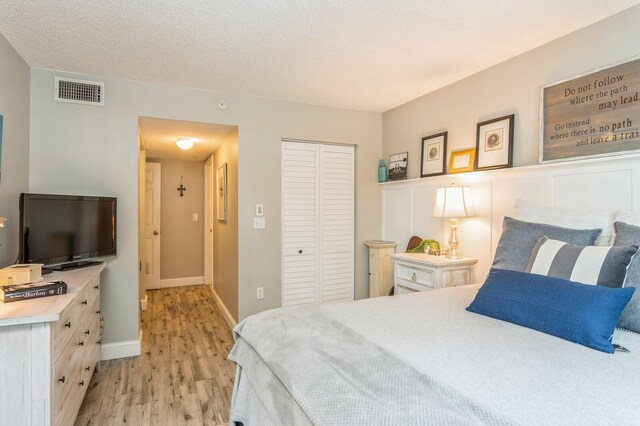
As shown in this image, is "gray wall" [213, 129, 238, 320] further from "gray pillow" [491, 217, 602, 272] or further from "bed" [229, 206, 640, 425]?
"gray pillow" [491, 217, 602, 272]

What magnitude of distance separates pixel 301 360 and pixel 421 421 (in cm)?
50

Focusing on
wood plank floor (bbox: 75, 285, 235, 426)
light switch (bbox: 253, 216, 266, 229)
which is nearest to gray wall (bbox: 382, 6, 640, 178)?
light switch (bbox: 253, 216, 266, 229)

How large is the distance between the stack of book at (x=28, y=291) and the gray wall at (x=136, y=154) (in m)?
1.29

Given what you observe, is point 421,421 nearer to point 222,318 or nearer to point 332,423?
point 332,423

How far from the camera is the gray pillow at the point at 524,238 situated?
1.85 m

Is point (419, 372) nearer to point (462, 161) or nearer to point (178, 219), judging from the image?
point (462, 161)

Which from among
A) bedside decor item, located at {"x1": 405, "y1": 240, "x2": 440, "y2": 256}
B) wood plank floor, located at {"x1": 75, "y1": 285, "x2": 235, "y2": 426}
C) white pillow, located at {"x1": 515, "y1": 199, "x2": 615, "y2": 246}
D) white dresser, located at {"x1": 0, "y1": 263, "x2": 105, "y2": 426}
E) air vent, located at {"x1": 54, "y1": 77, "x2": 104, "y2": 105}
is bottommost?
wood plank floor, located at {"x1": 75, "y1": 285, "x2": 235, "y2": 426}

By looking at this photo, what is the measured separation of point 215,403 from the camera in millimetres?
2379

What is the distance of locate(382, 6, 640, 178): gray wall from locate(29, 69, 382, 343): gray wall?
0.72m

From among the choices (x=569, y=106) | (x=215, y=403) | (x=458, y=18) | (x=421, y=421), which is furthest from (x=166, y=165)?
(x=421, y=421)

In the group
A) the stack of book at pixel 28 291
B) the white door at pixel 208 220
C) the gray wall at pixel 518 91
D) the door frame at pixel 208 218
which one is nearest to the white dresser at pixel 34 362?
the stack of book at pixel 28 291

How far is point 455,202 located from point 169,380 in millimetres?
2638

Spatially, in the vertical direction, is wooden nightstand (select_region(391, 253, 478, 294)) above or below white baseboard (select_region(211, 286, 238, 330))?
above

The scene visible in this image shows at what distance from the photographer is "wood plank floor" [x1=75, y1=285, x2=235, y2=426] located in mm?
2234
